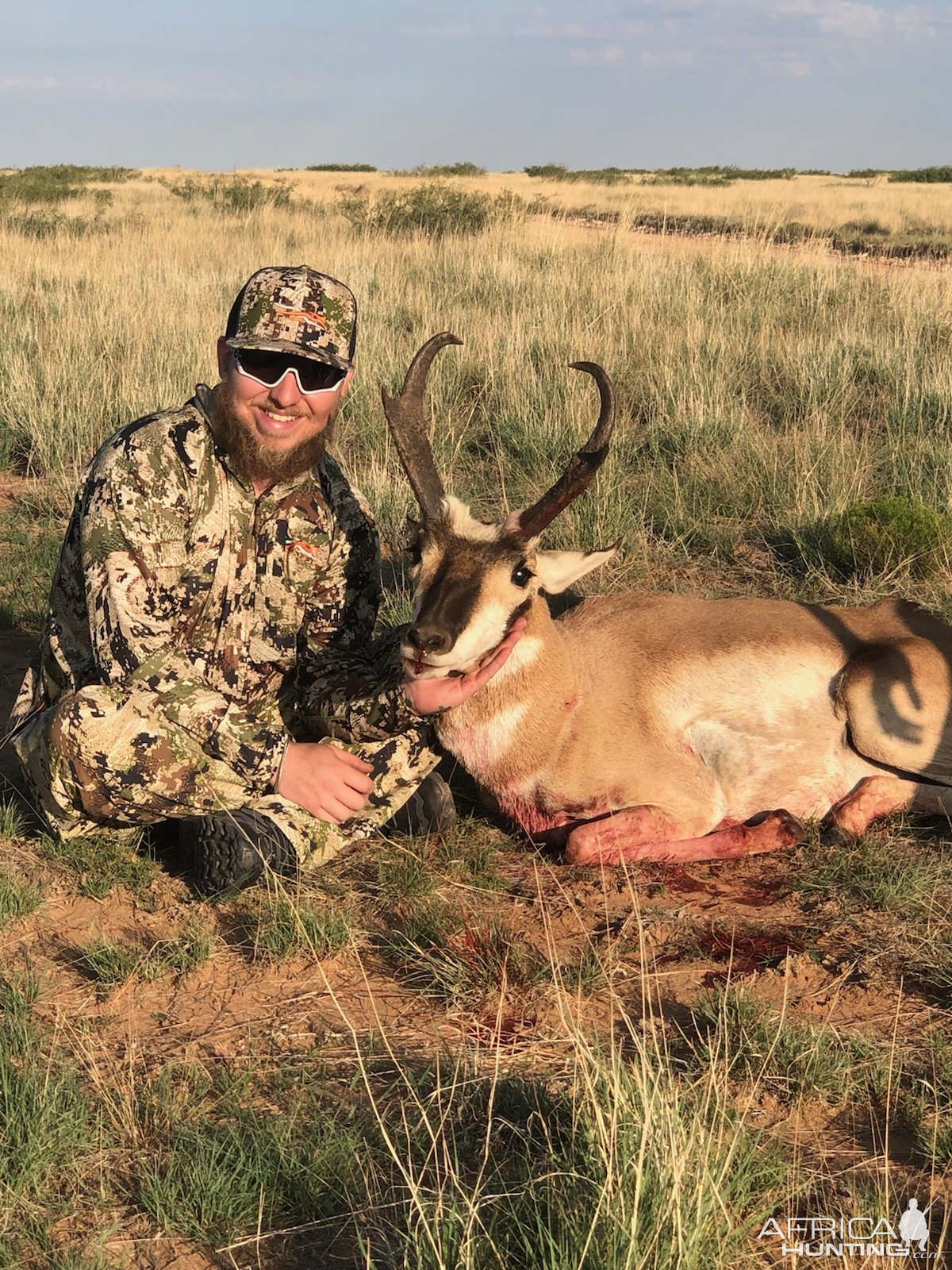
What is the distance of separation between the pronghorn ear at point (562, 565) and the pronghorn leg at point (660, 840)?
3.19 feet

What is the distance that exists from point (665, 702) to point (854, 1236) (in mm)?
2837

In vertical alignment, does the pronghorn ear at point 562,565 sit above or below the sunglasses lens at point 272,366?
below

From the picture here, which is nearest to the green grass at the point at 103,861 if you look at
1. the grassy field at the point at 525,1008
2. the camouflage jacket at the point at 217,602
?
the grassy field at the point at 525,1008

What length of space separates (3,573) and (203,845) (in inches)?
161

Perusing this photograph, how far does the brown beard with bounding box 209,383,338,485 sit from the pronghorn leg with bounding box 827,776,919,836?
2660 mm

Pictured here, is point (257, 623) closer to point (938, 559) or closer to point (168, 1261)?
point (168, 1261)

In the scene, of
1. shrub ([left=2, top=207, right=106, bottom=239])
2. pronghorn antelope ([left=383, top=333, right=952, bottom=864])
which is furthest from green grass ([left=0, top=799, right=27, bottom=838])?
shrub ([left=2, top=207, right=106, bottom=239])

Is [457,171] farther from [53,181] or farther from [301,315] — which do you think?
[301,315]

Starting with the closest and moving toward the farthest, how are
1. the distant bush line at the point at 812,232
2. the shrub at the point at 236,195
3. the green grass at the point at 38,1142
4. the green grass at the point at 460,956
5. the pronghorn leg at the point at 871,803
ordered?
the green grass at the point at 38,1142 → the green grass at the point at 460,956 → the pronghorn leg at the point at 871,803 → the distant bush line at the point at 812,232 → the shrub at the point at 236,195

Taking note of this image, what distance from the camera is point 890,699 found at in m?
5.26

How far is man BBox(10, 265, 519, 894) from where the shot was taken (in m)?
4.27

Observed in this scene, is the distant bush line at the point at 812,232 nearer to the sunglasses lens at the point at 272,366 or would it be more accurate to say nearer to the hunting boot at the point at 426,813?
the sunglasses lens at the point at 272,366

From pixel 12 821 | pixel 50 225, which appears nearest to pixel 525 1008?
pixel 12 821

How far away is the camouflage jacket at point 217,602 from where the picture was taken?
4305 millimetres
